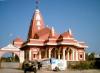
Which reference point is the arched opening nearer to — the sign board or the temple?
the temple

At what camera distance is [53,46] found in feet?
186

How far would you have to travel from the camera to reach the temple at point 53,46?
54.9m

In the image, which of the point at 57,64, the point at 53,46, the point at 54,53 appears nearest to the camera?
the point at 57,64

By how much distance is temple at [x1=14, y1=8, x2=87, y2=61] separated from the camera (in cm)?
5488

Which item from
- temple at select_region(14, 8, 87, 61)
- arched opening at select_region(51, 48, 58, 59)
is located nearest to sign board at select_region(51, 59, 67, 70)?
temple at select_region(14, 8, 87, 61)

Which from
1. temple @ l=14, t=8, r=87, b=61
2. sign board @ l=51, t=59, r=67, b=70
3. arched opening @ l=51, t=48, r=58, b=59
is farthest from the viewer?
arched opening @ l=51, t=48, r=58, b=59

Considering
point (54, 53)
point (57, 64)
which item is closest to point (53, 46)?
point (54, 53)

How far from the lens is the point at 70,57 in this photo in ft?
187

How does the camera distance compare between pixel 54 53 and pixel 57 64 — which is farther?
pixel 54 53

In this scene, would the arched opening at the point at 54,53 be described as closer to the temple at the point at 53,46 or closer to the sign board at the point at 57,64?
the temple at the point at 53,46

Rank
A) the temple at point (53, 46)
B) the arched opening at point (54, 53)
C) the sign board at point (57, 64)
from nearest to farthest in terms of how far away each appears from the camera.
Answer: the sign board at point (57, 64) < the temple at point (53, 46) < the arched opening at point (54, 53)

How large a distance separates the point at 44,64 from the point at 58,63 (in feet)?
5.84

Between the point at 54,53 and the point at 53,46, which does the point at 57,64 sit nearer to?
the point at 53,46

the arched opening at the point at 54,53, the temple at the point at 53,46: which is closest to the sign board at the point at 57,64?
the temple at the point at 53,46
